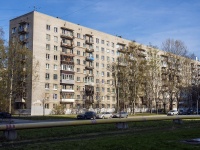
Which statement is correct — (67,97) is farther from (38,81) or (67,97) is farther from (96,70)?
(96,70)

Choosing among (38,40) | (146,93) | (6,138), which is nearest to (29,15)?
(38,40)

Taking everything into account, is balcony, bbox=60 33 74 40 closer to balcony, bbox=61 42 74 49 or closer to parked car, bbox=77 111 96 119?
balcony, bbox=61 42 74 49

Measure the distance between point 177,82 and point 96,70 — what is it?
88.2 feet

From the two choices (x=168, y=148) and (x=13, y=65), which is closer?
(x=168, y=148)

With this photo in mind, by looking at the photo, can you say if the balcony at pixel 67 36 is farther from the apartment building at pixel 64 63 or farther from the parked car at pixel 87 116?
the parked car at pixel 87 116

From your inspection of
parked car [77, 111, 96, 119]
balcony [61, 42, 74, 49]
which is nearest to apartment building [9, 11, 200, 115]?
balcony [61, 42, 74, 49]

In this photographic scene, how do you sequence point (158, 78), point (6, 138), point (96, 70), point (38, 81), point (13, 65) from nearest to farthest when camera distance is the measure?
point (6, 138), point (13, 65), point (38, 81), point (158, 78), point (96, 70)

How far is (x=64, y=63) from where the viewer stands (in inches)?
3083

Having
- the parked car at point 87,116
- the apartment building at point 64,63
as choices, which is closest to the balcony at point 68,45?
the apartment building at point 64,63

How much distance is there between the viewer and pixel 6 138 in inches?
578

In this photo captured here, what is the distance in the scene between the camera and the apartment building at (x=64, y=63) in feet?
235

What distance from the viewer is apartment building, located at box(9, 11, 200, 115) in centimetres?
7162

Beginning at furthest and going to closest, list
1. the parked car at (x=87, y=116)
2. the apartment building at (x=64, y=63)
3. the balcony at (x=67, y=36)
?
the balcony at (x=67, y=36)
the apartment building at (x=64, y=63)
the parked car at (x=87, y=116)

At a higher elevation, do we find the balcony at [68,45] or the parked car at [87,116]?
the balcony at [68,45]
